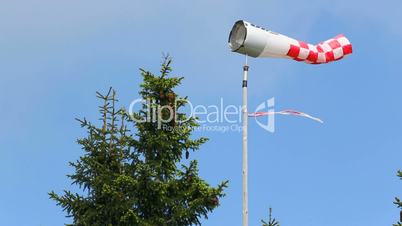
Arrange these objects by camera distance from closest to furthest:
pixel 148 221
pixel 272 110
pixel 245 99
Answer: pixel 245 99 < pixel 272 110 < pixel 148 221

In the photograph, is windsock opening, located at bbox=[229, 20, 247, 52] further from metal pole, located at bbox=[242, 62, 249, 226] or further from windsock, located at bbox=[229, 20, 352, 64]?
metal pole, located at bbox=[242, 62, 249, 226]


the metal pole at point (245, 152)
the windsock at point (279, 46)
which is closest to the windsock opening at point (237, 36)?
the windsock at point (279, 46)

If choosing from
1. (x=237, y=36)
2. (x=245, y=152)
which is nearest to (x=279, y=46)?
(x=237, y=36)

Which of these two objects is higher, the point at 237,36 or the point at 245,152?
the point at 237,36

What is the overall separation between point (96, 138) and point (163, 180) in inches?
102

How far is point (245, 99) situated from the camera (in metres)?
18.5

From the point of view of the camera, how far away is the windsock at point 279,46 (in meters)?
18.3

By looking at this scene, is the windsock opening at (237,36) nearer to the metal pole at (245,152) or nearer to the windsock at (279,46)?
the windsock at (279,46)

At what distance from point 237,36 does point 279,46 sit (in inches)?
46.3

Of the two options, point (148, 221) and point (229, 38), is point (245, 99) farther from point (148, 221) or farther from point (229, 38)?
point (148, 221)

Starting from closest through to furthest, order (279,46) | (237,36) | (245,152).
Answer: (245,152) < (237,36) < (279,46)

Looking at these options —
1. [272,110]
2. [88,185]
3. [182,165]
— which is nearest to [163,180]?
[182,165]

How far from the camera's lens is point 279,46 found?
1889 centimetres

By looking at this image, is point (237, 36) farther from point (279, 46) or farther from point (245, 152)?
point (245, 152)
